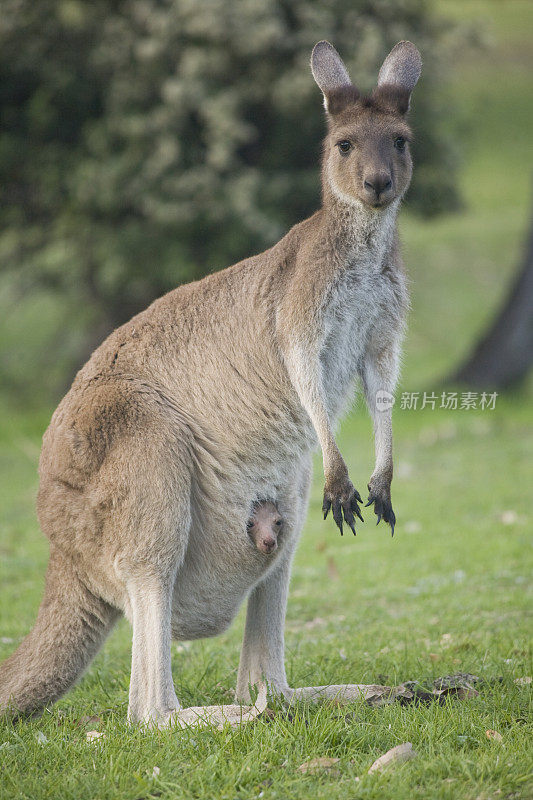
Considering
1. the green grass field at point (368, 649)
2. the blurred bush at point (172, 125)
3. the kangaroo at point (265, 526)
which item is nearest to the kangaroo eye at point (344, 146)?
the green grass field at point (368, 649)

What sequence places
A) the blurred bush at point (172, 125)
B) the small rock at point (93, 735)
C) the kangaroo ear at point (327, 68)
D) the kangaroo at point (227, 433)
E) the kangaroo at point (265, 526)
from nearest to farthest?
the small rock at point (93, 735)
the kangaroo at point (227, 433)
the kangaroo at point (265, 526)
the kangaroo ear at point (327, 68)
the blurred bush at point (172, 125)

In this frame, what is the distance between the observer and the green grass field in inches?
116

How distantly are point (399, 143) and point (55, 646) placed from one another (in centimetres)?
230

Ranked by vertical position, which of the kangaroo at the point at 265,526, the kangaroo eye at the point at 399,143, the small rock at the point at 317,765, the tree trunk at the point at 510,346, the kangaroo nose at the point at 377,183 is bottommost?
the small rock at the point at 317,765

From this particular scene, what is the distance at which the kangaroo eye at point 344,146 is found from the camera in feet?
12.2

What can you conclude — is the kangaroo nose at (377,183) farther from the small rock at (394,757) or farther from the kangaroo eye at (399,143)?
the small rock at (394,757)

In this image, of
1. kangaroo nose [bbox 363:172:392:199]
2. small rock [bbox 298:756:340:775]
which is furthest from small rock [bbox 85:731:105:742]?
kangaroo nose [bbox 363:172:392:199]

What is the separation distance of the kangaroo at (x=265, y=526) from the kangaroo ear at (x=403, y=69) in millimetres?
1642

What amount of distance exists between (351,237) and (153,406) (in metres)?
0.99

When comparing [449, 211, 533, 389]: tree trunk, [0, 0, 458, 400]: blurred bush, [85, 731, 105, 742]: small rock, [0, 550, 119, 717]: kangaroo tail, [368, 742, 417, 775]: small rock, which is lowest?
[85, 731, 105, 742]: small rock

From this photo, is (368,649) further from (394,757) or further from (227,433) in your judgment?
(394,757)

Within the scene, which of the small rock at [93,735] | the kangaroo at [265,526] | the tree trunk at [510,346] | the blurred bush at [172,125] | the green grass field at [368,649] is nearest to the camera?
the green grass field at [368,649]

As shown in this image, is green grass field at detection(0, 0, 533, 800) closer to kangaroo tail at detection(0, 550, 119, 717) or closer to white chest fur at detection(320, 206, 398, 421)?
kangaroo tail at detection(0, 550, 119, 717)

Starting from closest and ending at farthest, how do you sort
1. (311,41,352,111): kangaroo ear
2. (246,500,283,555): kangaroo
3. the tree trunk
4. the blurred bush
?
(246,500,283,555): kangaroo
(311,41,352,111): kangaroo ear
the blurred bush
the tree trunk
